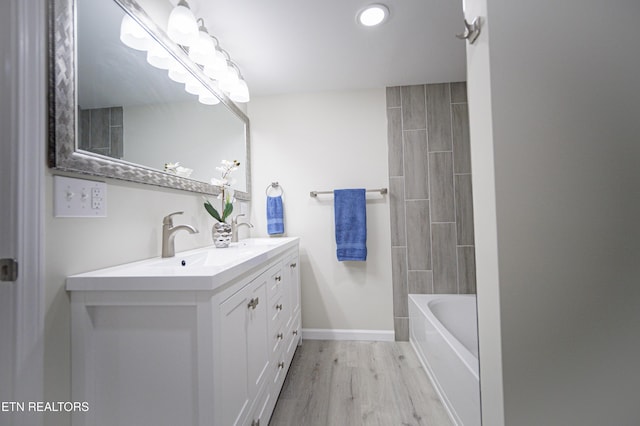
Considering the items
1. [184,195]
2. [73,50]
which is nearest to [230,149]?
[184,195]

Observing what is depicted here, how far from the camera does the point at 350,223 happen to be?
7.02 feet

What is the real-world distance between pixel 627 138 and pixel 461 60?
159 centimetres

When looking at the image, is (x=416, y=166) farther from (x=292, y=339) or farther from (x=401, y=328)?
(x=292, y=339)

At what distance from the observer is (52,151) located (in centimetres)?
72

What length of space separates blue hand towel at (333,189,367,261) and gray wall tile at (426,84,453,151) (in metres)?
0.81

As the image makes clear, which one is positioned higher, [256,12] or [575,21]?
[256,12]

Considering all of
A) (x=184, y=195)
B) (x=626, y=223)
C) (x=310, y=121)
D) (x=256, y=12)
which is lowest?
(x=626, y=223)

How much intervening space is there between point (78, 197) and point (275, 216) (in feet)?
4.80

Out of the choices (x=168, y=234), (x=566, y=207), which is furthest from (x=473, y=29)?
(x=168, y=234)

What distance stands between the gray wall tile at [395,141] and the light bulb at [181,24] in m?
1.61

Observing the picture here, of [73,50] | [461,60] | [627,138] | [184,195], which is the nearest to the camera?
[627,138]

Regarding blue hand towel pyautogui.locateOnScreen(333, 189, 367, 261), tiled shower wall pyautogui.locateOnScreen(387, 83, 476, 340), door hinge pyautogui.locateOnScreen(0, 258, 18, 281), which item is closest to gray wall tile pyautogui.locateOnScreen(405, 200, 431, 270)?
tiled shower wall pyautogui.locateOnScreen(387, 83, 476, 340)

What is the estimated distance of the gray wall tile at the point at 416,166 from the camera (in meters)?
2.17

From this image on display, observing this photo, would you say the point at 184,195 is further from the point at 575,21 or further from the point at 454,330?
the point at 454,330
